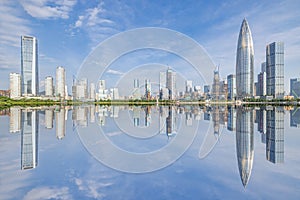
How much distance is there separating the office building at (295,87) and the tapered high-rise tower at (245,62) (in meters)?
18.4

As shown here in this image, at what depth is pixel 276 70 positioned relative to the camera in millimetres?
76562

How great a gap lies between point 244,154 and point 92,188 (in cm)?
359

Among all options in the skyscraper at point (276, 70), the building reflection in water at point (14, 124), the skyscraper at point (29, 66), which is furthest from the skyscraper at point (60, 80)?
the building reflection in water at point (14, 124)

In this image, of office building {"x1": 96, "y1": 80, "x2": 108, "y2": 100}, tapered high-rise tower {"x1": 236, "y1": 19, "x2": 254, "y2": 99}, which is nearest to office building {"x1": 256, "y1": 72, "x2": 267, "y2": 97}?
tapered high-rise tower {"x1": 236, "y1": 19, "x2": 254, "y2": 99}

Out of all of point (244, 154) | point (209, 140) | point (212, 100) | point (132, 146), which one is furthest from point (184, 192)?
point (212, 100)

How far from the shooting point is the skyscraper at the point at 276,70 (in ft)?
249

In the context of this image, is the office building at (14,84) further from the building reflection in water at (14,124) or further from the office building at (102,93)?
the building reflection in water at (14,124)

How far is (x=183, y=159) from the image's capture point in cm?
487

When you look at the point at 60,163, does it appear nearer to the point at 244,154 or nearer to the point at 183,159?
the point at 183,159

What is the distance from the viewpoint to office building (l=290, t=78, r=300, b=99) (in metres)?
88.6

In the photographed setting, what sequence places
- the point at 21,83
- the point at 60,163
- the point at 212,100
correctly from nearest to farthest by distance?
the point at 60,163 → the point at 212,100 → the point at 21,83

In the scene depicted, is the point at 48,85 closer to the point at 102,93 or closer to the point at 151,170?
the point at 102,93

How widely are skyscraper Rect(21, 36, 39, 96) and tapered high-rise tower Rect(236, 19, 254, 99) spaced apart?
79.7 meters

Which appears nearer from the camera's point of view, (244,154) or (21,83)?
(244,154)
